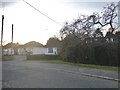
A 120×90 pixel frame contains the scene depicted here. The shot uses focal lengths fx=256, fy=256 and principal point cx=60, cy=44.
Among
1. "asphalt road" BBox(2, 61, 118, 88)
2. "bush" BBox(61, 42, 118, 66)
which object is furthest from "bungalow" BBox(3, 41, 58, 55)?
"asphalt road" BBox(2, 61, 118, 88)

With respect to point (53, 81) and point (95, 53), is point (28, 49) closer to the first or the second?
point (95, 53)

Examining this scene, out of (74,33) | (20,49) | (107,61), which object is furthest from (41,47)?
(107,61)

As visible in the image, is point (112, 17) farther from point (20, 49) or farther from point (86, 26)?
point (20, 49)

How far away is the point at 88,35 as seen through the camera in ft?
122

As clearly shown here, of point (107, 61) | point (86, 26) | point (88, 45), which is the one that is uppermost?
point (86, 26)

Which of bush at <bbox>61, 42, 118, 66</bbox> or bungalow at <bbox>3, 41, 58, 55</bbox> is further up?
bungalow at <bbox>3, 41, 58, 55</bbox>

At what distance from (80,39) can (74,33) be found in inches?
118

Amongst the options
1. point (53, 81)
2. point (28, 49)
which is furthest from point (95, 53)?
point (28, 49)

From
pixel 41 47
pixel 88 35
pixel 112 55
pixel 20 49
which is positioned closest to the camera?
pixel 112 55

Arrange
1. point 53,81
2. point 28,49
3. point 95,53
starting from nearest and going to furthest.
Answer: point 53,81 < point 95,53 < point 28,49

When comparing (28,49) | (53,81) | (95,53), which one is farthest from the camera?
(28,49)

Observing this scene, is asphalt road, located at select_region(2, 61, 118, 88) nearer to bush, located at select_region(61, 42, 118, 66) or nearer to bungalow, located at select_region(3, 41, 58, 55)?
bush, located at select_region(61, 42, 118, 66)

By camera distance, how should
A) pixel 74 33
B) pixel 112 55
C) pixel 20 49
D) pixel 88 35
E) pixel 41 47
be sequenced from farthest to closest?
pixel 20 49, pixel 41 47, pixel 74 33, pixel 88 35, pixel 112 55

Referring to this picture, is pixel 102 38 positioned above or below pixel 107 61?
above
